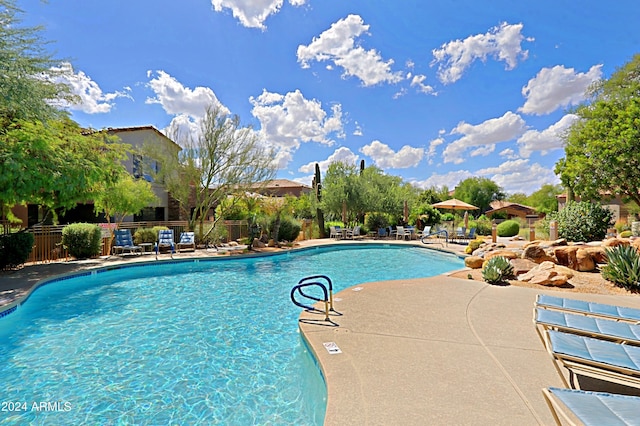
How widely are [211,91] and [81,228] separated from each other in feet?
28.0

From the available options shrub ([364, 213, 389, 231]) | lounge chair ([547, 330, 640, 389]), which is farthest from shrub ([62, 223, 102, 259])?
shrub ([364, 213, 389, 231])

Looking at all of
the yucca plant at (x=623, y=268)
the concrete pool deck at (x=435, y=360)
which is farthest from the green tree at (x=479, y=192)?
the concrete pool deck at (x=435, y=360)

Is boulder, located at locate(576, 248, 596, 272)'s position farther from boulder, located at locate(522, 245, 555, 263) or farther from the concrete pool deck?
the concrete pool deck

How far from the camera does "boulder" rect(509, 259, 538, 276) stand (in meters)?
8.30

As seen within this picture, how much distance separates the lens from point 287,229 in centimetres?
1747

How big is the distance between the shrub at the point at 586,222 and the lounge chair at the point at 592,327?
36.6ft

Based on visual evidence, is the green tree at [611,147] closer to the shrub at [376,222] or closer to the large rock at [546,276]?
the large rock at [546,276]

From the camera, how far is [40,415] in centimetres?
328

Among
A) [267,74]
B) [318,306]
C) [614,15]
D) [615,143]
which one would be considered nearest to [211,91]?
[267,74]

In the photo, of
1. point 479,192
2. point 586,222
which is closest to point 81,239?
point 586,222

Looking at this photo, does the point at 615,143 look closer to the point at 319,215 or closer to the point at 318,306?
the point at 318,306

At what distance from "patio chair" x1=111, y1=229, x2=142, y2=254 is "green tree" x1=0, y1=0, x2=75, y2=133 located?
4954mm

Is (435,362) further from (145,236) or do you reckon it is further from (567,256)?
(145,236)

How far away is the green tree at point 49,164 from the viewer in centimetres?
778
